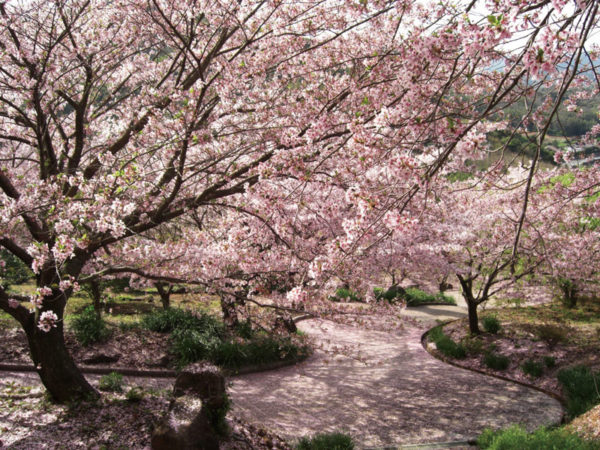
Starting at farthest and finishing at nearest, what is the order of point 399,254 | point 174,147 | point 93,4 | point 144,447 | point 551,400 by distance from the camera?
point 399,254
point 551,400
point 93,4
point 174,147
point 144,447

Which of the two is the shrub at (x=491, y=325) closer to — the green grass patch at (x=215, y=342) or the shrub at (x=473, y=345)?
the shrub at (x=473, y=345)

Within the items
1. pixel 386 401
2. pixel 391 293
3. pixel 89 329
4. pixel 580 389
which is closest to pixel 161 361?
pixel 89 329

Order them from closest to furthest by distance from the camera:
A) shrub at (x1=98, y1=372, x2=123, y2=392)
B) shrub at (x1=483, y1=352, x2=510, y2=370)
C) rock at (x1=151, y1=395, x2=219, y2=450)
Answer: rock at (x1=151, y1=395, x2=219, y2=450), shrub at (x1=98, y1=372, x2=123, y2=392), shrub at (x1=483, y1=352, x2=510, y2=370)

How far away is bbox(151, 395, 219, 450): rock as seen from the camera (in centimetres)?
443

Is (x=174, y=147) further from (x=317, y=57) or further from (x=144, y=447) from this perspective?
(x=144, y=447)

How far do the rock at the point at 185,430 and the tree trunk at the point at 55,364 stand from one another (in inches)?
64.3

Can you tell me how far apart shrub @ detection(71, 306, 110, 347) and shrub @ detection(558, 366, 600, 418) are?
26.0ft

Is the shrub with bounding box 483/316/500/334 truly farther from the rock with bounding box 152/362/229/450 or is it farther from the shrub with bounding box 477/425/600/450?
the rock with bounding box 152/362/229/450

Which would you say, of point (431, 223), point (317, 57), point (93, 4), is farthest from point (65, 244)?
point (431, 223)

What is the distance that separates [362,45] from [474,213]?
5.96 metres

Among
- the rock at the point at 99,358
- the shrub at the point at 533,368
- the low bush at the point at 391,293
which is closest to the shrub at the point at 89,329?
the rock at the point at 99,358

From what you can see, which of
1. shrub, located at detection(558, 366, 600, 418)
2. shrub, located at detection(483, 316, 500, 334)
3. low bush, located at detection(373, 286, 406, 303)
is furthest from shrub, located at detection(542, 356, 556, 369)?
low bush, located at detection(373, 286, 406, 303)

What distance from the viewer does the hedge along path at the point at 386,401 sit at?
5.84 meters

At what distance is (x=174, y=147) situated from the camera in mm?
5180
